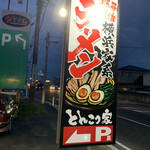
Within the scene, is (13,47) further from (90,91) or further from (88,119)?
(88,119)

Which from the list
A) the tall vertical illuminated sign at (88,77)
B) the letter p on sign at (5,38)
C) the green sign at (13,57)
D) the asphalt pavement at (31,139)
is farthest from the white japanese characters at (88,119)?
the letter p on sign at (5,38)

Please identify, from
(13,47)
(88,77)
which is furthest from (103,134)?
(13,47)

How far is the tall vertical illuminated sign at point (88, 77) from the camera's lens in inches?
125

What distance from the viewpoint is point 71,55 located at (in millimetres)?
3223

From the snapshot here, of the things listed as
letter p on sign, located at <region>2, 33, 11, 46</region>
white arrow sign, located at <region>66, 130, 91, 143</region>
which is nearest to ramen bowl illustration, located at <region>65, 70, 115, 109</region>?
white arrow sign, located at <region>66, 130, 91, 143</region>

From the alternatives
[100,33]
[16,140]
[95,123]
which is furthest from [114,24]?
[16,140]

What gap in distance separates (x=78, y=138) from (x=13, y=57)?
32.6 ft

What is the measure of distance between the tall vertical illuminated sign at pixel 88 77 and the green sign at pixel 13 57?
892 cm

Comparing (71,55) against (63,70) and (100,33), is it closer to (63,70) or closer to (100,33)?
(63,70)

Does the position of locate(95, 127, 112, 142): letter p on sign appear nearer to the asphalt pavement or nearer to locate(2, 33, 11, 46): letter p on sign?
the asphalt pavement

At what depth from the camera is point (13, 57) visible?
1166cm

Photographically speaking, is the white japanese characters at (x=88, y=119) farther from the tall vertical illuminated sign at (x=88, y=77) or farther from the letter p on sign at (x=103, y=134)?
the letter p on sign at (x=103, y=134)

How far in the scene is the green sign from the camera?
36.7 feet

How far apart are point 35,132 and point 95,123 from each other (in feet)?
14.7
